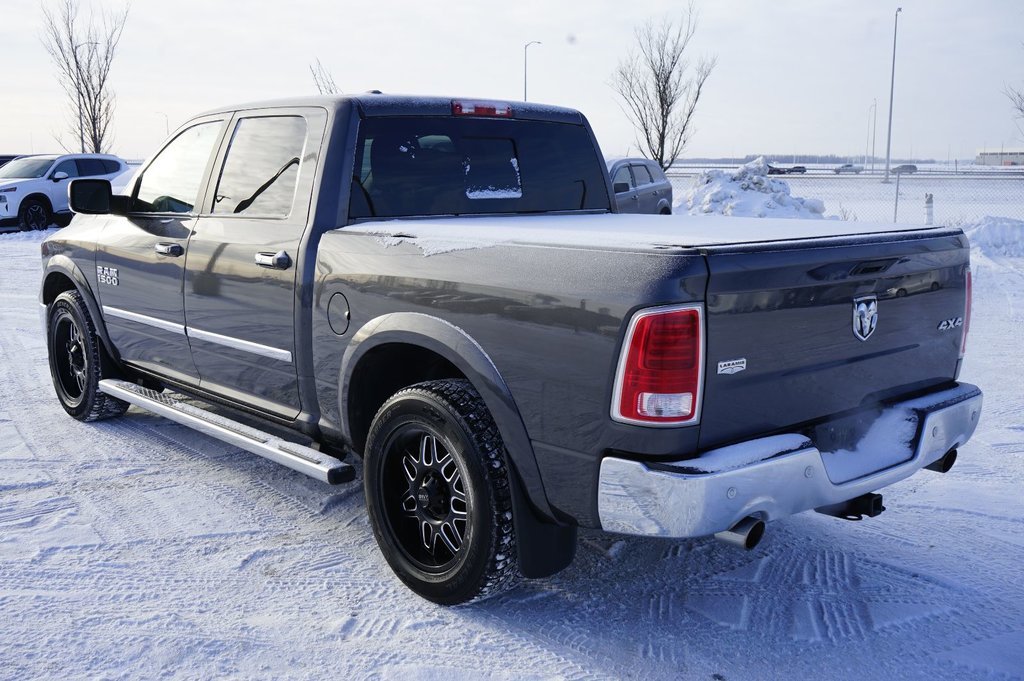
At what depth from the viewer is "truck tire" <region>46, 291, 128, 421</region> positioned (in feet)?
18.6

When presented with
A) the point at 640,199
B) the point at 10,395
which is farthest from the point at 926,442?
the point at 640,199

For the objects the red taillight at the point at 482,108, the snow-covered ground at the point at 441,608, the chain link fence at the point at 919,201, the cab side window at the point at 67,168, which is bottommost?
the snow-covered ground at the point at 441,608

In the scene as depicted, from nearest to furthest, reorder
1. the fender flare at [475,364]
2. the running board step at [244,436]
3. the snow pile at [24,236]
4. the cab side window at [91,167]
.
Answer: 1. the fender flare at [475,364]
2. the running board step at [244,436]
3. the snow pile at [24,236]
4. the cab side window at [91,167]

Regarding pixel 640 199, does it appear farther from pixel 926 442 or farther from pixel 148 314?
pixel 926 442

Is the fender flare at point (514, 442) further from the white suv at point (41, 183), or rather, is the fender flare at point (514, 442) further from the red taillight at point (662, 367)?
the white suv at point (41, 183)

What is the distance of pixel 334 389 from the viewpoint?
3924 millimetres

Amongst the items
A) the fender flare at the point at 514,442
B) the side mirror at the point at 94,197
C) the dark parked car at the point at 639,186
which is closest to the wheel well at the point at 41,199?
the dark parked car at the point at 639,186

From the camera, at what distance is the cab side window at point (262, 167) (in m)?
4.20

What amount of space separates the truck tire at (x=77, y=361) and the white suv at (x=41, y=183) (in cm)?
1502

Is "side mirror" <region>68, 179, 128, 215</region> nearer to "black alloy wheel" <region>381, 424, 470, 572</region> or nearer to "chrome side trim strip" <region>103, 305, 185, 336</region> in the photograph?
"chrome side trim strip" <region>103, 305, 185, 336</region>

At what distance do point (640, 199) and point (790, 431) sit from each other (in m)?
13.8

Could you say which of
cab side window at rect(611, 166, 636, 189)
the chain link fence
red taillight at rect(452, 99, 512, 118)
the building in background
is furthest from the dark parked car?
the building in background

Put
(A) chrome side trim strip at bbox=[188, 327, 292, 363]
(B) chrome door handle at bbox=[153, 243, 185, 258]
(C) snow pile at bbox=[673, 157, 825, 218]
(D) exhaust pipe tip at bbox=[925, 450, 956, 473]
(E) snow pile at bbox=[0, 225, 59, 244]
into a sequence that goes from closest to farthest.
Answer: (D) exhaust pipe tip at bbox=[925, 450, 956, 473], (A) chrome side trim strip at bbox=[188, 327, 292, 363], (B) chrome door handle at bbox=[153, 243, 185, 258], (E) snow pile at bbox=[0, 225, 59, 244], (C) snow pile at bbox=[673, 157, 825, 218]

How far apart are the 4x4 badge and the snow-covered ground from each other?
1.06 m
